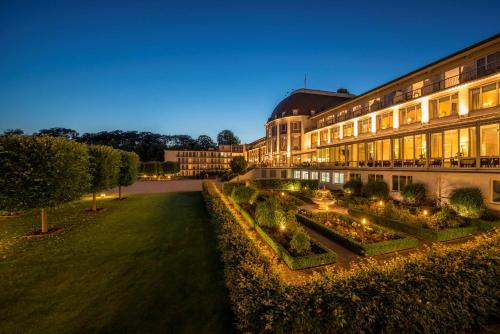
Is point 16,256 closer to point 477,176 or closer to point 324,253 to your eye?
point 324,253

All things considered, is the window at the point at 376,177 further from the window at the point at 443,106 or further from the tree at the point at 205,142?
the tree at the point at 205,142

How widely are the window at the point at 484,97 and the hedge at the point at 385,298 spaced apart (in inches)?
874

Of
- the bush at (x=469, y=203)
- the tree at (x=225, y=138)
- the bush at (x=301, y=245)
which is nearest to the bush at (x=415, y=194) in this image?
the bush at (x=469, y=203)

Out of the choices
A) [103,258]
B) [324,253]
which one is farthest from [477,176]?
[103,258]

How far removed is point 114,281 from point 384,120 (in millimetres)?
36270

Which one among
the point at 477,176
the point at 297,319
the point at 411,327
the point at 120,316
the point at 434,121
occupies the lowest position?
the point at 120,316

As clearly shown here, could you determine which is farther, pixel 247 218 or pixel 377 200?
pixel 377 200

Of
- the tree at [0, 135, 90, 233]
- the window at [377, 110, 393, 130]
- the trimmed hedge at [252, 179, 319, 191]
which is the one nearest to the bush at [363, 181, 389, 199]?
the trimmed hedge at [252, 179, 319, 191]

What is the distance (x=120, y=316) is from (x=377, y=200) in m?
21.6

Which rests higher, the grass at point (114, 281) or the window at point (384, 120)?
the window at point (384, 120)

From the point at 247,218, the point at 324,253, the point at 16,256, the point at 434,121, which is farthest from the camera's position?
the point at 434,121

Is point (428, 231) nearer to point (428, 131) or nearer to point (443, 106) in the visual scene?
point (428, 131)

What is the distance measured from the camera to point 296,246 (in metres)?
9.31

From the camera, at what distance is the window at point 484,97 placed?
63.8 ft
